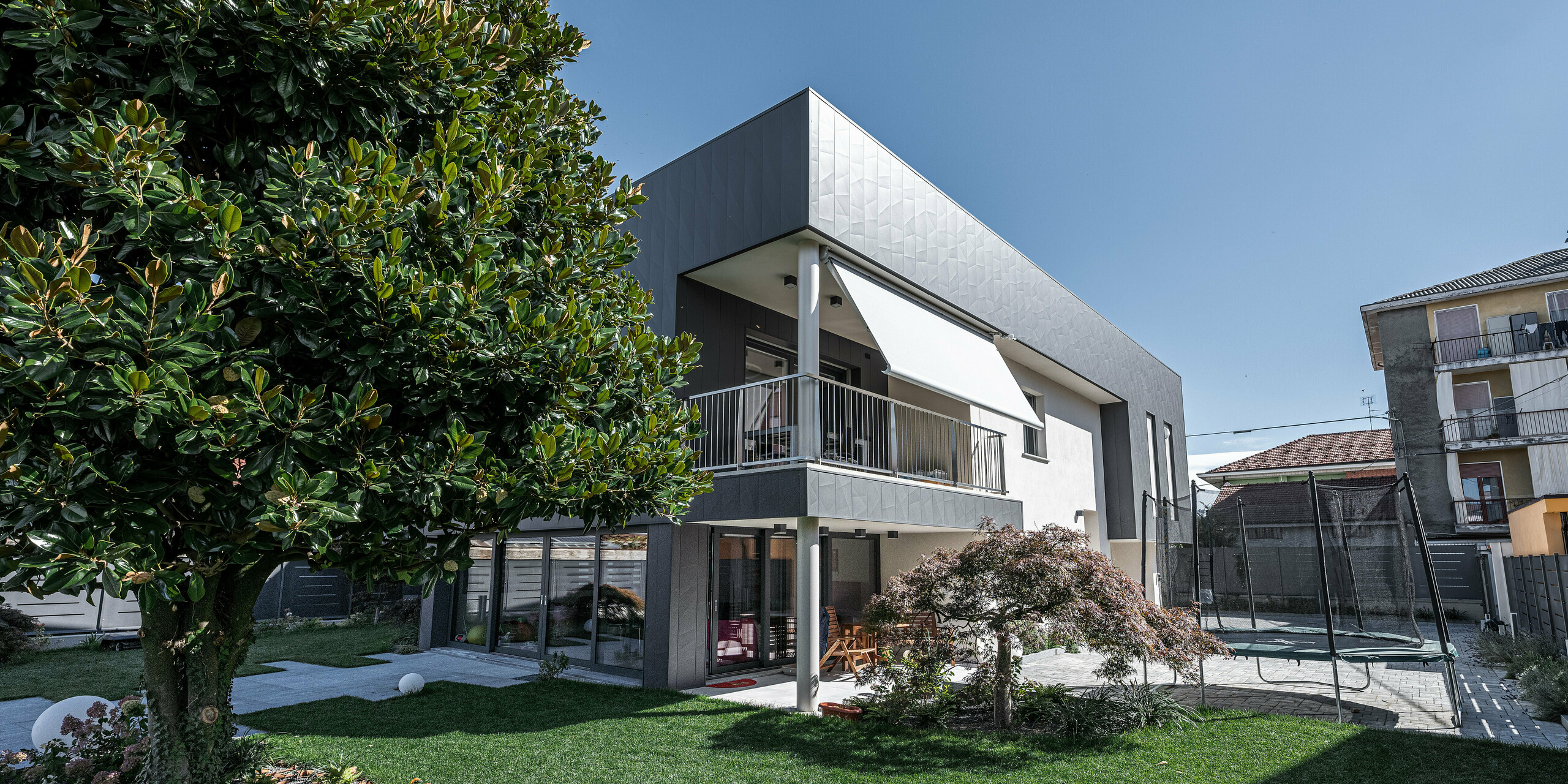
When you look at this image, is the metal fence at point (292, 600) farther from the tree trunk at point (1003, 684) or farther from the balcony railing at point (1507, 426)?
the balcony railing at point (1507, 426)

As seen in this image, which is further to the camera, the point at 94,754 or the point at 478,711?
the point at 478,711

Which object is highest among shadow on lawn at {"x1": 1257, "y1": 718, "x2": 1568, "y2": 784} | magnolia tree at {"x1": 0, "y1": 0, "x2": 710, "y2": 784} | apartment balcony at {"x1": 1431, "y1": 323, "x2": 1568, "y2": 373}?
apartment balcony at {"x1": 1431, "y1": 323, "x2": 1568, "y2": 373}

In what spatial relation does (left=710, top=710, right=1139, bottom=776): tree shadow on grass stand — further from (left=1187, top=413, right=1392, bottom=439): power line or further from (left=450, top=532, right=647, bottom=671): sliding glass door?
(left=1187, top=413, right=1392, bottom=439): power line

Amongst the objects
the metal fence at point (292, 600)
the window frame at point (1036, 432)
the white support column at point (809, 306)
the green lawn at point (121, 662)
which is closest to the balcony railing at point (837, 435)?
the white support column at point (809, 306)

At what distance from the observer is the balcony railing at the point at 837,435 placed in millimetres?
8492

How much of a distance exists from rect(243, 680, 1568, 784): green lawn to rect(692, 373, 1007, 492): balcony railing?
9.10ft

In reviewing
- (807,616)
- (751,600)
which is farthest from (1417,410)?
(807,616)

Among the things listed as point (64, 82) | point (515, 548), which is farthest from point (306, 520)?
point (515, 548)

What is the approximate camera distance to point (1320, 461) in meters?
31.7

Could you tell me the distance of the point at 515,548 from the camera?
12.3 metres

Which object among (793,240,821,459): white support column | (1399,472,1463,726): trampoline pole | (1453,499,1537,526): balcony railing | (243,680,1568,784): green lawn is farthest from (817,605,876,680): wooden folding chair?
(1453,499,1537,526): balcony railing

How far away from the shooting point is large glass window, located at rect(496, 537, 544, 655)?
11719mm

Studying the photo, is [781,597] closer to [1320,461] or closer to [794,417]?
[794,417]

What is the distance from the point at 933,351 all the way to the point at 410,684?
25.6 ft
